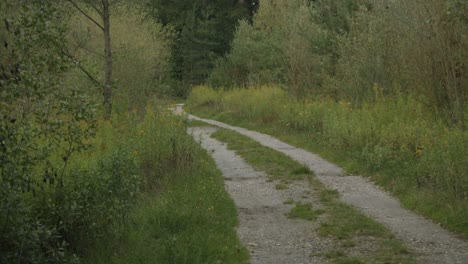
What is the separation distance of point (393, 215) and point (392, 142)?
3764 millimetres

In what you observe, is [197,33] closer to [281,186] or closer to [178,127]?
[178,127]

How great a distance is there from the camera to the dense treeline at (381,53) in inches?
448

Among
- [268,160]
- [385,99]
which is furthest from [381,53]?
[268,160]

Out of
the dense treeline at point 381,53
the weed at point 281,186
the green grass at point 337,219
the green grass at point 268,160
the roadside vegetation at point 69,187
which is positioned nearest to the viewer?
the roadside vegetation at point 69,187

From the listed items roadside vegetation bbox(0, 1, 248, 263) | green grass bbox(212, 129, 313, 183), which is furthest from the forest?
green grass bbox(212, 129, 313, 183)

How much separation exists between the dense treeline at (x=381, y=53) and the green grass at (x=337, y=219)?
3.03 metres

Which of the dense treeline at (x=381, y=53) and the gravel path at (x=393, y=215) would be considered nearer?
the gravel path at (x=393, y=215)

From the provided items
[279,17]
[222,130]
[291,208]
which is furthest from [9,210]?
[279,17]

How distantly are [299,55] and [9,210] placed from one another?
15.8m

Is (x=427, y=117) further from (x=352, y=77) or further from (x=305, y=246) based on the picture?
(x=305, y=246)

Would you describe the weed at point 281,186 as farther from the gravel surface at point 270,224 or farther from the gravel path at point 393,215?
the gravel path at point 393,215

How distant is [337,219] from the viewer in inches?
324

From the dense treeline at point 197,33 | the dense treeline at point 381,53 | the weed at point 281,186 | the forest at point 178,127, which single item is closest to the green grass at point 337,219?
the weed at point 281,186

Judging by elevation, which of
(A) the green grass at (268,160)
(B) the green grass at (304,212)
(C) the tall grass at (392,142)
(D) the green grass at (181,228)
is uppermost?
(C) the tall grass at (392,142)
